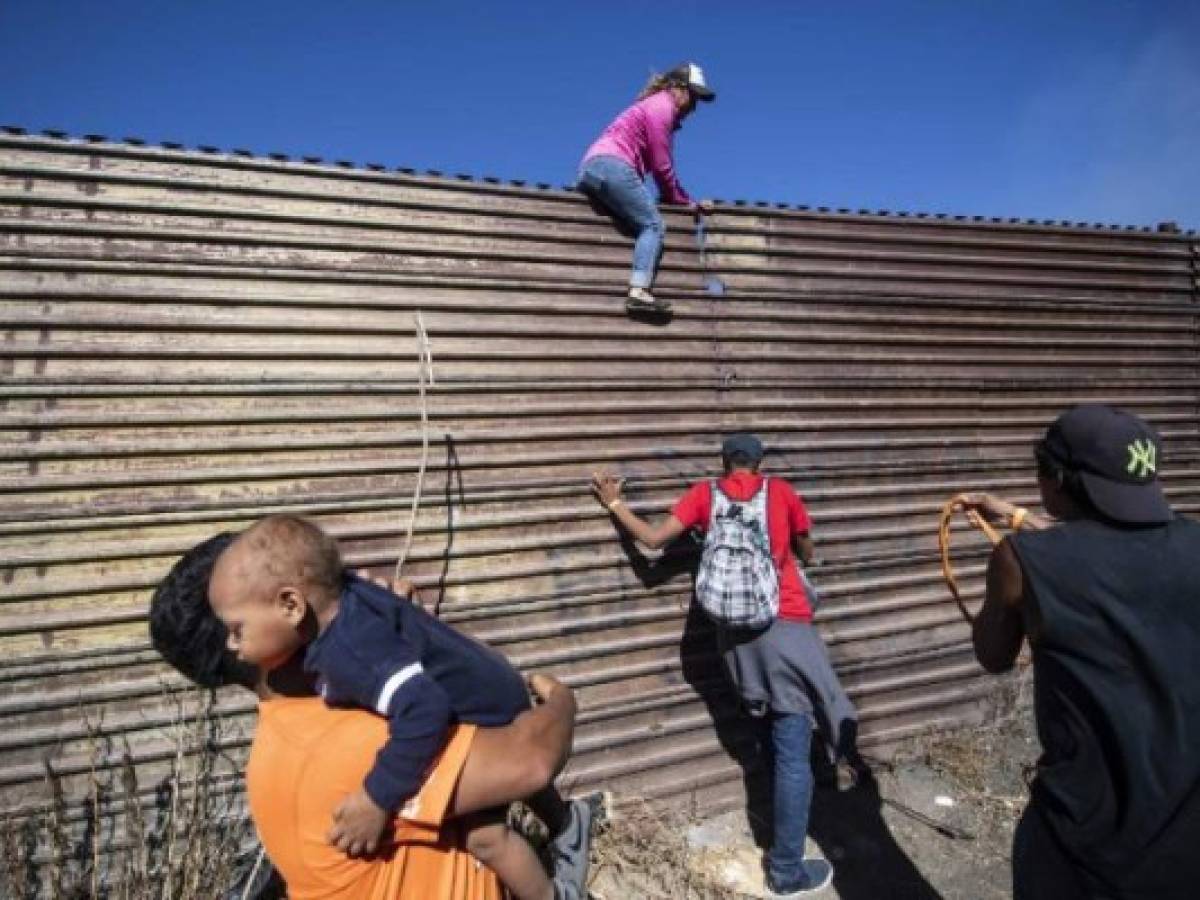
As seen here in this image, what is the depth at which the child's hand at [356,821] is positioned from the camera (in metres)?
1.50

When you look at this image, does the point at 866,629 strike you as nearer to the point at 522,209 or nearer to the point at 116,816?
the point at 522,209

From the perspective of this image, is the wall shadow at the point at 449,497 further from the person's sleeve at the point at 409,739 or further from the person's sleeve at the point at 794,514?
the person's sleeve at the point at 409,739

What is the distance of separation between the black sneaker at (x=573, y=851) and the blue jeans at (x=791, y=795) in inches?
60.9

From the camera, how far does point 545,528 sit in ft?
13.2

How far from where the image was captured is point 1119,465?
6.26ft

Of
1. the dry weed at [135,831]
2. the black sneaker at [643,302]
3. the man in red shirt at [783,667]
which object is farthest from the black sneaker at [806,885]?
the black sneaker at [643,302]

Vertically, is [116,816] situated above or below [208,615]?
below

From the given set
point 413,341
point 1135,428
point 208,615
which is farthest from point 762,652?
point 208,615

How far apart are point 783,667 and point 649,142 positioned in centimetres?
308

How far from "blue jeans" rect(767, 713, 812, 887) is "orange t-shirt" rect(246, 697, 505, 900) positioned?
2293 millimetres

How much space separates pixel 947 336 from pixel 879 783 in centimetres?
299

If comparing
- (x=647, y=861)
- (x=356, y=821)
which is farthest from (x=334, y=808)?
(x=647, y=861)

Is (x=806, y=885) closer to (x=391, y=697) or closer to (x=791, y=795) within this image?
(x=791, y=795)

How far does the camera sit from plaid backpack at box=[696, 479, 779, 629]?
358cm
